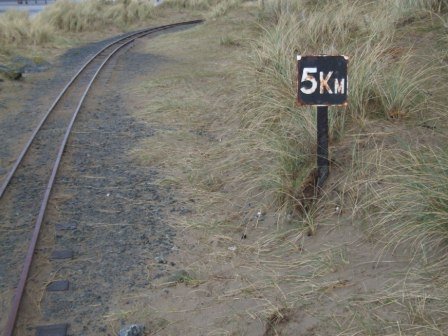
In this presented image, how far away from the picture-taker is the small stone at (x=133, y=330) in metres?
4.13

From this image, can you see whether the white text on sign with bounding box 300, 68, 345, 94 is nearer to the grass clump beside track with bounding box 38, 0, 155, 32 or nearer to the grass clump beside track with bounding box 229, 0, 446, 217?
the grass clump beside track with bounding box 229, 0, 446, 217

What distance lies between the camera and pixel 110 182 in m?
7.07

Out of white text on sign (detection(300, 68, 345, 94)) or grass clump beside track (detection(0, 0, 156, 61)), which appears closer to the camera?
white text on sign (detection(300, 68, 345, 94))

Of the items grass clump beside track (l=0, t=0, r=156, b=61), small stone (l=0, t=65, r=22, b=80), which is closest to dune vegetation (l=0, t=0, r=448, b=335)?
small stone (l=0, t=65, r=22, b=80)

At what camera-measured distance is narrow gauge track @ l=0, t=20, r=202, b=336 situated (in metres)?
5.41

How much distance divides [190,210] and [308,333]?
9.18 ft

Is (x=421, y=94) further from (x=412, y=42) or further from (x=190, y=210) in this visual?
(x=190, y=210)

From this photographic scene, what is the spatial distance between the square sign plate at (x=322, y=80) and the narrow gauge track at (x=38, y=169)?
286cm

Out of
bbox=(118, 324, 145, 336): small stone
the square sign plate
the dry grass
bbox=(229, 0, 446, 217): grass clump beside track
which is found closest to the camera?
the dry grass

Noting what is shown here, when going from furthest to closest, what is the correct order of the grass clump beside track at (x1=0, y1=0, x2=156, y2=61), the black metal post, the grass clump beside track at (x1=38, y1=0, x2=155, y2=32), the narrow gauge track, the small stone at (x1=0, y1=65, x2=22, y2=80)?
the grass clump beside track at (x1=38, y1=0, x2=155, y2=32), the grass clump beside track at (x1=0, y1=0, x2=156, y2=61), the small stone at (x1=0, y1=65, x2=22, y2=80), the narrow gauge track, the black metal post

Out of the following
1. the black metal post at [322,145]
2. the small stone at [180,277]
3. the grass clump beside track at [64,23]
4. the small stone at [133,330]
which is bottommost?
the small stone at [133,330]

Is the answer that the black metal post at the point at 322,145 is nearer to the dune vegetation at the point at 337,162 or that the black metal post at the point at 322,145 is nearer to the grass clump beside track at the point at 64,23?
the dune vegetation at the point at 337,162

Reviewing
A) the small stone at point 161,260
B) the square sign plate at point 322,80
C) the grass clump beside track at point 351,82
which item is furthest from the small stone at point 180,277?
the square sign plate at point 322,80

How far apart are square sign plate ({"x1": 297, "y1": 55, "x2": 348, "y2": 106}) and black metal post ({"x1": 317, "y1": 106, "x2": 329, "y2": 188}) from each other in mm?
154
